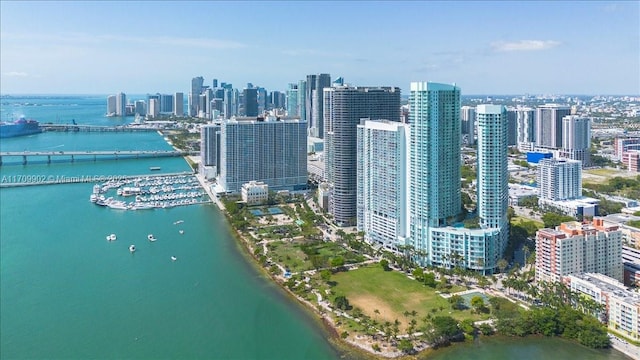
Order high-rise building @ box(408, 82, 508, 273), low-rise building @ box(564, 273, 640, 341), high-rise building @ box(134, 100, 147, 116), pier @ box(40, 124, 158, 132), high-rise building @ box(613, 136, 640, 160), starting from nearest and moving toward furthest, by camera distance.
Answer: low-rise building @ box(564, 273, 640, 341) < high-rise building @ box(408, 82, 508, 273) < high-rise building @ box(613, 136, 640, 160) < pier @ box(40, 124, 158, 132) < high-rise building @ box(134, 100, 147, 116)

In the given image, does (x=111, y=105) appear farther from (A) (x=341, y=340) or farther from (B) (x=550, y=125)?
(A) (x=341, y=340)

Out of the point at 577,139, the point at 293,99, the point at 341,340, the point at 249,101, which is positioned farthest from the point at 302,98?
the point at 341,340

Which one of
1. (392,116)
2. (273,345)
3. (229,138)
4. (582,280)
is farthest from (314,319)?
(229,138)

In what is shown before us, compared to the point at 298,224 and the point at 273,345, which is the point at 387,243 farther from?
the point at 273,345

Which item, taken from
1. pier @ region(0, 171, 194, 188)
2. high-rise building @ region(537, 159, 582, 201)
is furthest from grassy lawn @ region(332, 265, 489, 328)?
pier @ region(0, 171, 194, 188)

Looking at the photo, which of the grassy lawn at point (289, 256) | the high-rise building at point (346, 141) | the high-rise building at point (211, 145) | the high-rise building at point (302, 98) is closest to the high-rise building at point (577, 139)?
the high-rise building at point (346, 141)

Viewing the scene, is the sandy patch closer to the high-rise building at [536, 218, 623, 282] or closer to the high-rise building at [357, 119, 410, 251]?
the high-rise building at [357, 119, 410, 251]
